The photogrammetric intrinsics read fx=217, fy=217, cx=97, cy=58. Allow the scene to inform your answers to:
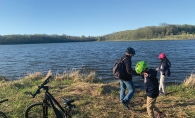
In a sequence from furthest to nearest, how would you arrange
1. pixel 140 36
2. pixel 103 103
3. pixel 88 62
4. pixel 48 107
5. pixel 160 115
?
1. pixel 140 36
2. pixel 88 62
3. pixel 103 103
4. pixel 160 115
5. pixel 48 107

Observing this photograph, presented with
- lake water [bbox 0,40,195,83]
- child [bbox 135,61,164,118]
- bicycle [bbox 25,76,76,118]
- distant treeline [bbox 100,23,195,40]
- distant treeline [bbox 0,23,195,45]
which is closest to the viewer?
bicycle [bbox 25,76,76,118]

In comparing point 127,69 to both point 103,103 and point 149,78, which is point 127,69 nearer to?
point 149,78

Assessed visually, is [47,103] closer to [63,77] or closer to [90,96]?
[90,96]

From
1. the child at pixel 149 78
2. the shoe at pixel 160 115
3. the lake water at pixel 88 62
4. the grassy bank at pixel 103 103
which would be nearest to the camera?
the child at pixel 149 78

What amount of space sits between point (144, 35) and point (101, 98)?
165850 mm

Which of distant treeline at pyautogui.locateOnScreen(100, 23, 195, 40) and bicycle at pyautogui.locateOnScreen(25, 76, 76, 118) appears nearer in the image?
bicycle at pyautogui.locateOnScreen(25, 76, 76, 118)

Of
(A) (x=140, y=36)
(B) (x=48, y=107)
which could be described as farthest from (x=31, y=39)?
(B) (x=48, y=107)

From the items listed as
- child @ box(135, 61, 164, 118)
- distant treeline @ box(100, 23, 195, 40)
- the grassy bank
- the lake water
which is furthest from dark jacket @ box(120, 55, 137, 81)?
distant treeline @ box(100, 23, 195, 40)

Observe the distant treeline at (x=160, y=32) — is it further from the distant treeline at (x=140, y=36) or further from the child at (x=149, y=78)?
the child at (x=149, y=78)

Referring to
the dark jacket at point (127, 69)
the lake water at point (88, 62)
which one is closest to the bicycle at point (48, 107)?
the dark jacket at point (127, 69)

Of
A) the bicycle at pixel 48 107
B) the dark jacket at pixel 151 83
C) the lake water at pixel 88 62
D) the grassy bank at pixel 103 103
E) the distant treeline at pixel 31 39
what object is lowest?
the lake water at pixel 88 62

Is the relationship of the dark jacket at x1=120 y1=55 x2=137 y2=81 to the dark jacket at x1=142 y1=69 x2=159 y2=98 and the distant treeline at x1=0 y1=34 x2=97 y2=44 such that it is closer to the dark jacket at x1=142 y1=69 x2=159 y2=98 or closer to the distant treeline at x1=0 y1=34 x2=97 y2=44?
the dark jacket at x1=142 y1=69 x2=159 y2=98

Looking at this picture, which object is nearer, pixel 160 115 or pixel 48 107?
pixel 48 107

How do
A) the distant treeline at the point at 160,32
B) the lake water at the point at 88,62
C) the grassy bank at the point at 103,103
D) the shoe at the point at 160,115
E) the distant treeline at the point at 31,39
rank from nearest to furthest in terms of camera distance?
the shoe at the point at 160,115
the grassy bank at the point at 103,103
the lake water at the point at 88,62
the distant treeline at the point at 31,39
the distant treeline at the point at 160,32
